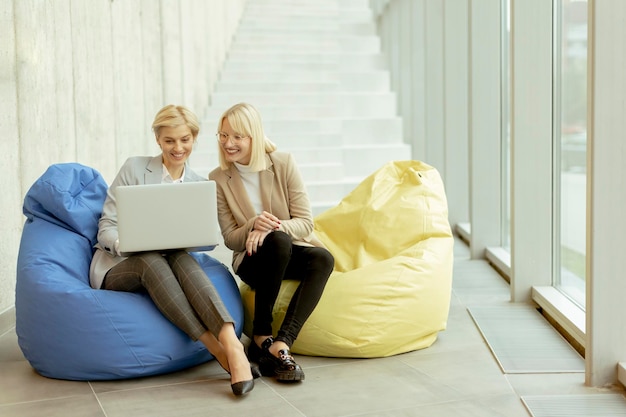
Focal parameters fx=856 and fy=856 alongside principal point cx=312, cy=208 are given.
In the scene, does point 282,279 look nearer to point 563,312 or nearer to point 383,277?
point 383,277

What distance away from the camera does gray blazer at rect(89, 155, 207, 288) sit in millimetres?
3217

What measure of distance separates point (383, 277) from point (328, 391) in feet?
2.16

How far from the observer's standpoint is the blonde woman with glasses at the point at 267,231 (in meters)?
3.12

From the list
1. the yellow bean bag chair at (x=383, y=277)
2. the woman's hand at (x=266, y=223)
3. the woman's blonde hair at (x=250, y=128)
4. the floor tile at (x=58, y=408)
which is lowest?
the floor tile at (x=58, y=408)

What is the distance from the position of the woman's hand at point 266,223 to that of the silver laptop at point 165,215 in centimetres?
27

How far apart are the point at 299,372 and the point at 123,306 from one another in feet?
2.16

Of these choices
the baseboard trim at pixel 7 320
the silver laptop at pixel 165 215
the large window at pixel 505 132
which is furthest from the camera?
the large window at pixel 505 132

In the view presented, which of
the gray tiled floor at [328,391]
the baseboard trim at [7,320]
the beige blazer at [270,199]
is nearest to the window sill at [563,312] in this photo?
the gray tiled floor at [328,391]

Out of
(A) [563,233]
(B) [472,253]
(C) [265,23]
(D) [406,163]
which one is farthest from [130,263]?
(C) [265,23]

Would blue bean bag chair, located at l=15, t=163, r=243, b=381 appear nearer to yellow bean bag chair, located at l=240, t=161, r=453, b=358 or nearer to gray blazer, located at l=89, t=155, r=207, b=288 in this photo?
gray blazer, located at l=89, t=155, r=207, b=288

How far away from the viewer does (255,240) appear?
10.4ft

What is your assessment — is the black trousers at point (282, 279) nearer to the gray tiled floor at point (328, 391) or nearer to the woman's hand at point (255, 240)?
the woman's hand at point (255, 240)

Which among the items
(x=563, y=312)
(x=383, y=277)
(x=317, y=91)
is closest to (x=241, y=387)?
(x=383, y=277)

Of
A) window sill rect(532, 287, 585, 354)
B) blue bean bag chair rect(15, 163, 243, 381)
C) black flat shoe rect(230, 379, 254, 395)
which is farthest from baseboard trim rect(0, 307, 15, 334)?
window sill rect(532, 287, 585, 354)
